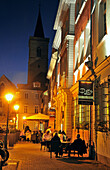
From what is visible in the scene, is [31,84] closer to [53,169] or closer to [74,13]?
[74,13]

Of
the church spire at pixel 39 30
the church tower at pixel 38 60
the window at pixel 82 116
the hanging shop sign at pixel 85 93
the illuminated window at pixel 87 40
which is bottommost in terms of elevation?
the window at pixel 82 116

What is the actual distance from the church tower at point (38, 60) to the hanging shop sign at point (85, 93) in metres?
50.8

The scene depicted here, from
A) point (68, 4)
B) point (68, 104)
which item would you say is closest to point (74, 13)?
point (68, 4)

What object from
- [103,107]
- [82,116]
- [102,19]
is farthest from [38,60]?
[103,107]

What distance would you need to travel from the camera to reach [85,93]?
503 inches

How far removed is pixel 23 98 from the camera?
197 ft


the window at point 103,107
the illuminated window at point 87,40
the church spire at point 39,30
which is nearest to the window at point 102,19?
the window at point 103,107

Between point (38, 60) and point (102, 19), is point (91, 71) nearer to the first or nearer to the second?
point (102, 19)

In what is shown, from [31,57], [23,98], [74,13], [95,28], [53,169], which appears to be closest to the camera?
[53,169]

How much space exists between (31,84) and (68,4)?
4164 centimetres

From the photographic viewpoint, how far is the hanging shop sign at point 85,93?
41.6 ft

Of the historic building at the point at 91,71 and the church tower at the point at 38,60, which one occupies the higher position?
the church tower at the point at 38,60

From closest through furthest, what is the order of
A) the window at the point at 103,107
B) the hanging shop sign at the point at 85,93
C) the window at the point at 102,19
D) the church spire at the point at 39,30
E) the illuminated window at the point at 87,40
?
1. the window at the point at 103,107
2. the hanging shop sign at the point at 85,93
3. the window at the point at 102,19
4. the illuminated window at the point at 87,40
5. the church spire at the point at 39,30

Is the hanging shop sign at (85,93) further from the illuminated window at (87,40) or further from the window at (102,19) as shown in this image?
the illuminated window at (87,40)
